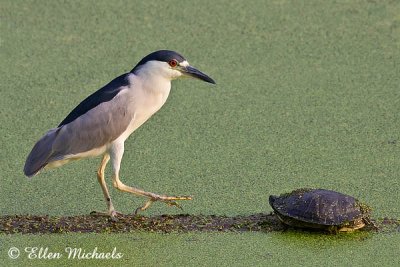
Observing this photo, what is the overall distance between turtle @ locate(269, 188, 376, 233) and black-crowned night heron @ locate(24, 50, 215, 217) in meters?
0.82

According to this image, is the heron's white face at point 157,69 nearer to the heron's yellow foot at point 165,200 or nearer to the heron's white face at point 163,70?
the heron's white face at point 163,70

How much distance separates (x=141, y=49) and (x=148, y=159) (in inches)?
59.5

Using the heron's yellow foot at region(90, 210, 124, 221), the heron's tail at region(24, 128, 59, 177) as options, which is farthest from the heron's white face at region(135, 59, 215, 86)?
the heron's yellow foot at region(90, 210, 124, 221)

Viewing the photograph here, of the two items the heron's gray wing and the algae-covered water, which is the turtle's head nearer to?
the algae-covered water

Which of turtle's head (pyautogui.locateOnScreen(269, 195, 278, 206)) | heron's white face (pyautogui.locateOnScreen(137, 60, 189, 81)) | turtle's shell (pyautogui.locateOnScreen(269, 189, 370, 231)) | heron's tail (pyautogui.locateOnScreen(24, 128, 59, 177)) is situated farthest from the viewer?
heron's white face (pyautogui.locateOnScreen(137, 60, 189, 81))

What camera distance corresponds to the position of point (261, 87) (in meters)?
6.21

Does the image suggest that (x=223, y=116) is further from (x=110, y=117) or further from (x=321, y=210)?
(x=321, y=210)

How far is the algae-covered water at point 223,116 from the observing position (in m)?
4.52

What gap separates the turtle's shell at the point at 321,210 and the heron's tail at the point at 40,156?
1103 millimetres

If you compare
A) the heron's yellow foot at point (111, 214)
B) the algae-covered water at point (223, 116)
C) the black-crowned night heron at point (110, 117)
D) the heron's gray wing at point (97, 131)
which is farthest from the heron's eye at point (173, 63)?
the heron's yellow foot at point (111, 214)

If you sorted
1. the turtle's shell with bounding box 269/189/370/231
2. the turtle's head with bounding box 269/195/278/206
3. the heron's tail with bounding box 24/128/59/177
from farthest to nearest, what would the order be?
the heron's tail with bounding box 24/128/59/177 → the turtle's head with bounding box 269/195/278/206 → the turtle's shell with bounding box 269/189/370/231

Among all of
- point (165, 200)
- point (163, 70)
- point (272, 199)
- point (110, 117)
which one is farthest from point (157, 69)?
point (272, 199)

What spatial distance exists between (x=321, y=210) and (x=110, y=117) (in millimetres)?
1118

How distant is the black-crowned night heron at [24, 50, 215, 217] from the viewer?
16.0 ft
